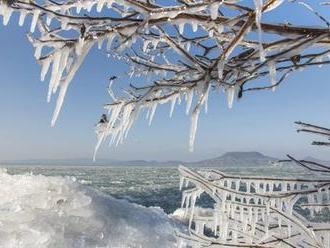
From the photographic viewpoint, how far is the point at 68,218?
6.70 m

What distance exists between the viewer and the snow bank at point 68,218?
241 inches

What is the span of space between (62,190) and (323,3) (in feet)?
19.3

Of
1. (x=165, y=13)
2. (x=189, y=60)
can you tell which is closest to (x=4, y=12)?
(x=165, y=13)

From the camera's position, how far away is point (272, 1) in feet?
5.19

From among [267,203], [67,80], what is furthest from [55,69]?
[267,203]

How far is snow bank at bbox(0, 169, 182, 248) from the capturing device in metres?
6.12

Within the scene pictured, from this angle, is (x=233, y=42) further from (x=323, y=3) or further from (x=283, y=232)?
(x=283, y=232)

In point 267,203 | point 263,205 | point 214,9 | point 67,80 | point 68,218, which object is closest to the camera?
point 214,9

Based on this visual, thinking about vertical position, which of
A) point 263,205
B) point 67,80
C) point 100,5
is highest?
point 100,5

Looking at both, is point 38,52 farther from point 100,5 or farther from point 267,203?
point 267,203

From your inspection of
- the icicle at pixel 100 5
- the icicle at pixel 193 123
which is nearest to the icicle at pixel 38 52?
the icicle at pixel 100 5

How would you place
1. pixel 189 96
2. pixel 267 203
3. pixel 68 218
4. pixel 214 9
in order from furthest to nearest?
pixel 68 218
pixel 267 203
pixel 189 96
pixel 214 9

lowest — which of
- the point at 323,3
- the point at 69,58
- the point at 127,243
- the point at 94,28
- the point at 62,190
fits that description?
the point at 127,243

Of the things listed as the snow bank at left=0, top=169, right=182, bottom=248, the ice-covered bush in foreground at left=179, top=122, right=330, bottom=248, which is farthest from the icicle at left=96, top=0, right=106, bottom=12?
the snow bank at left=0, top=169, right=182, bottom=248
